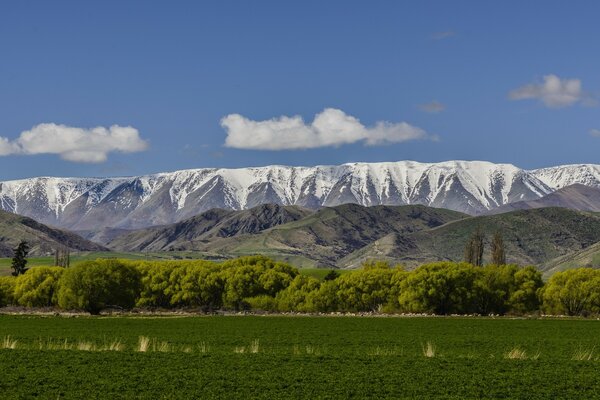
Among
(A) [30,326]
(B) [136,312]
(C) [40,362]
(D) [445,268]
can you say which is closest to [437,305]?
(D) [445,268]

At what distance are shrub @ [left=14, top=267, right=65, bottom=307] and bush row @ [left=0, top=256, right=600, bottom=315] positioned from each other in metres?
0.21

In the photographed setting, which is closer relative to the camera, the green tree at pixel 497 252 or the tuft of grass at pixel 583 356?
the tuft of grass at pixel 583 356

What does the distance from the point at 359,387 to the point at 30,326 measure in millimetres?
72551

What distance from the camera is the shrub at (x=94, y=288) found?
154625 millimetres

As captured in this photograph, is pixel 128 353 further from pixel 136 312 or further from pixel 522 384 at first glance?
pixel 136 312

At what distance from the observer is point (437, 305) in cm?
15625

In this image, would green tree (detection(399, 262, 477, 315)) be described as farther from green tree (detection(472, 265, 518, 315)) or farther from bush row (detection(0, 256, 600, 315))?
green tree (detection(472, 265, 518, 315))

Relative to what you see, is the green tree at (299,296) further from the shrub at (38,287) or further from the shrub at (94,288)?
the shrub at (38,287)

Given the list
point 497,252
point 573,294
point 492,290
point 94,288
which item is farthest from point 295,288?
point 573,294

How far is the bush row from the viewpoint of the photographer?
155875 millimetres

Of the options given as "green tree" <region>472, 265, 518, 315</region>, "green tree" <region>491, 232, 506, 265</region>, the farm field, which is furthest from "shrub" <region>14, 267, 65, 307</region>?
the farm field

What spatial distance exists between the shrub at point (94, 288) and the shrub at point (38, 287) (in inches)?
429

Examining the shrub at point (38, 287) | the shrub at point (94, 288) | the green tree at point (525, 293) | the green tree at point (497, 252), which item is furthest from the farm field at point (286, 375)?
the green tree at point (497, 252)

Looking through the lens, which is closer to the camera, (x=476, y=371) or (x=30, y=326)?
(x=476, y=371)
